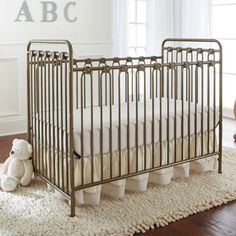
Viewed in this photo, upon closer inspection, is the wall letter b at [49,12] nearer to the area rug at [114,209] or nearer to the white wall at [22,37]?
the white wall at [22,37]

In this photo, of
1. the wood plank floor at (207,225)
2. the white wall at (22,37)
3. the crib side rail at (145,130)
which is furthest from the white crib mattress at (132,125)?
the white wall at (22,37)

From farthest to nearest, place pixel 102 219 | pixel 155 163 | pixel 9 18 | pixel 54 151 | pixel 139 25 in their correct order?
pixel 139 25
pixel 9 18
pixel 155 163
pixel 54 151
pixel 102 219

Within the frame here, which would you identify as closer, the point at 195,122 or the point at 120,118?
the point at 120,118

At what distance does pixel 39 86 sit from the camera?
2.62 metres

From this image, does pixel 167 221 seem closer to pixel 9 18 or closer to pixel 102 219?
pixel 102 219

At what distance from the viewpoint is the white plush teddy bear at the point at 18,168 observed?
253cm

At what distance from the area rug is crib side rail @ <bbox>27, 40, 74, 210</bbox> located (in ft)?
0.42

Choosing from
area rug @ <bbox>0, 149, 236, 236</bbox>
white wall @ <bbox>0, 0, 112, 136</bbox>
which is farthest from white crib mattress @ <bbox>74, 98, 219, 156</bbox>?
white wall @ <bbox>0, 0, 112, 136</bbox>

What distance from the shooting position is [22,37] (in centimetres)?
404

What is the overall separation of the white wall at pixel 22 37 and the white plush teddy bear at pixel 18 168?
1.55 metres

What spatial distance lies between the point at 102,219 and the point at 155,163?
598 mm

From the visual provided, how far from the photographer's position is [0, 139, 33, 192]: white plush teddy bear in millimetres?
2525

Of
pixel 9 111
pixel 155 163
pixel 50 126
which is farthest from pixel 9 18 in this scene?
pixel 155 163

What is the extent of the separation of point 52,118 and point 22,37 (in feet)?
6.27
